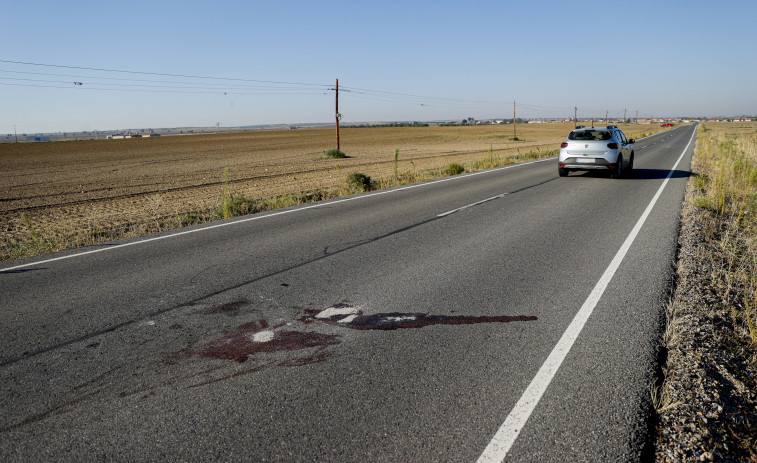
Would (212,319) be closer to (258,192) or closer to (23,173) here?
(258,192)

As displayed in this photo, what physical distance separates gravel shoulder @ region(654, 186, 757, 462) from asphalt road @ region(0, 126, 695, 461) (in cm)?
14

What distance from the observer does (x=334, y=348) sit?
13.0 feet

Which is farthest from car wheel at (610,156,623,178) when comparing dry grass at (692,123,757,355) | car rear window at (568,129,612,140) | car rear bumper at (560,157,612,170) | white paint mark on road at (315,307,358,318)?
white paint mark on road at (315,307,358,318)

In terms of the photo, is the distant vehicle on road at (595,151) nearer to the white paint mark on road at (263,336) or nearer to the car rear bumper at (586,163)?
the car rear bumper at (586,163)

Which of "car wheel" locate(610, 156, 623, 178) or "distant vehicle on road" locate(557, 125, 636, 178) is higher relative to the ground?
"distant vehicle on road" locate(557, 125, 636, 178)

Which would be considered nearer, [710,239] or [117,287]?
[117,287]

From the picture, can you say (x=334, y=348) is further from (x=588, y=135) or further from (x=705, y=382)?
(x=588, y=135)

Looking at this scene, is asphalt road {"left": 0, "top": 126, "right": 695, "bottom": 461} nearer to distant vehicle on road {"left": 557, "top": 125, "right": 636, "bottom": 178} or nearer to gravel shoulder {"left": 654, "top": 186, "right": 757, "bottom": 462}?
gravel shoulder {"left": 654, "top": 186, "right": 757, "bottom": 462}

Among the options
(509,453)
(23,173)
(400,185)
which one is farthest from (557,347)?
(23,173)

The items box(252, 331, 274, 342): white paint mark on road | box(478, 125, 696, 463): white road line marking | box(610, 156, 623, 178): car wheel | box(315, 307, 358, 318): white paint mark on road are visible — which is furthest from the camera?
box(610, 156, 623, 178): car wheel

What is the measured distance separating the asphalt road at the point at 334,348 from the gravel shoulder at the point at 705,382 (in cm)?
14

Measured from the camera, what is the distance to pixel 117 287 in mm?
5492

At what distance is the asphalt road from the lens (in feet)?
9.39

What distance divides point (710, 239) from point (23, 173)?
36826 millimetres
